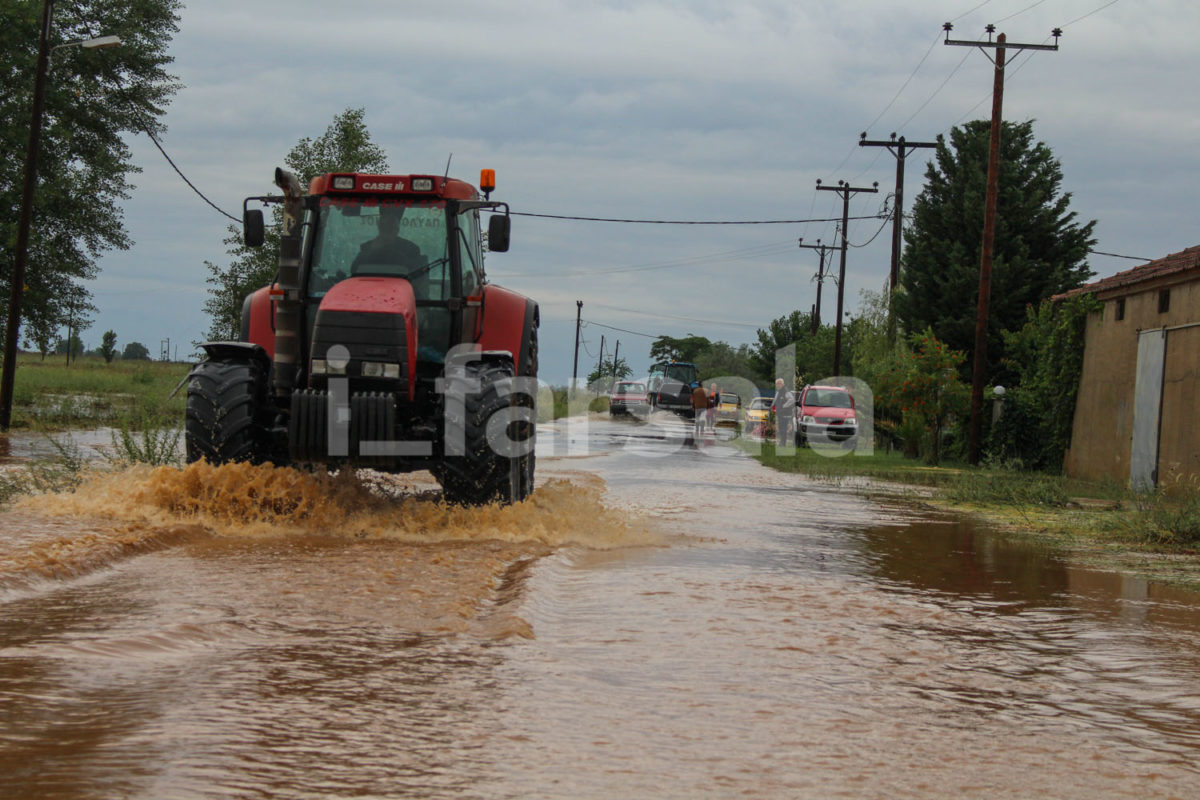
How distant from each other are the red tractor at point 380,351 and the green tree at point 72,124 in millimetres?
24753

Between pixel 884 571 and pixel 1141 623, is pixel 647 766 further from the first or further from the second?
pixel 884 571

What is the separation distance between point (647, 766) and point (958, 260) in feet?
116

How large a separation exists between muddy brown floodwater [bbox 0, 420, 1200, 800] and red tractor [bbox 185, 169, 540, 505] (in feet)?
1.64


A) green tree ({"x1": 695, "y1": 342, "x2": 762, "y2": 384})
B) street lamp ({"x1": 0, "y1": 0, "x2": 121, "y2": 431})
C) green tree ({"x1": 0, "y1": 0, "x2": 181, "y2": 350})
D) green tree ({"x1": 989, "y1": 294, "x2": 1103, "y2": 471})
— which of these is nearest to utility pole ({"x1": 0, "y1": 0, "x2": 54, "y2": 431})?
street lamp ({"x1": 0, "y1": 0, "x2": 121, "y2": 431})

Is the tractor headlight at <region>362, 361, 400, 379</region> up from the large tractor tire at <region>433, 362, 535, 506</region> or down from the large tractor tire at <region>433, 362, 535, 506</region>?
up

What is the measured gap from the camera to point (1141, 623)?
7.45m

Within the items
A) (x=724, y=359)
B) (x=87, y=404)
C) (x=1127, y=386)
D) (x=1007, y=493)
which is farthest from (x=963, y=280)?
(x=724, y=359)

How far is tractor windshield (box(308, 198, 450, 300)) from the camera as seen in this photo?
10883mm

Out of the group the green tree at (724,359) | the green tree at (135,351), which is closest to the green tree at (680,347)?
the green tree at (724,359)

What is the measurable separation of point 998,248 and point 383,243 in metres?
29.8

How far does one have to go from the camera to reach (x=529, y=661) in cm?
551

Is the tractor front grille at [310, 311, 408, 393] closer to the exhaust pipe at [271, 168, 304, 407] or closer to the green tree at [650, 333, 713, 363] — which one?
the exhaust pipe at [271, 168, 304, 407]

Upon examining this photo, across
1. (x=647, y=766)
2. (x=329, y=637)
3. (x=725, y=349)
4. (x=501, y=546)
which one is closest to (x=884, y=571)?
(x=501, y=546)

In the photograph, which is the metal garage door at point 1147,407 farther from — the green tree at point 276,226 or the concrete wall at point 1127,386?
the green tree at point 276,226
